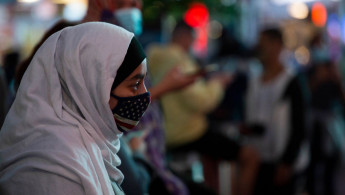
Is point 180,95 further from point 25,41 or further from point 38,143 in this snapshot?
point 25,41

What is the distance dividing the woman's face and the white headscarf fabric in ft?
0.19

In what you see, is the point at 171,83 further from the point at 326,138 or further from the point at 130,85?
the point at 326,138

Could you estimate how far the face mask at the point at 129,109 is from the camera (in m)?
2.06

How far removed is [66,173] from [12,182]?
0.18 m

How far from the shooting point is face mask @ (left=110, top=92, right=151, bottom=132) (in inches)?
81.0

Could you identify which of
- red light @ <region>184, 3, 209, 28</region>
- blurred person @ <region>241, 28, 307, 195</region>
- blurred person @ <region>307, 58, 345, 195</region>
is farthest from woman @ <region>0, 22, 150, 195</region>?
blurred person @ <region>307, 58, 345, 195</region>

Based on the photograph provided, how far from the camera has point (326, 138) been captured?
22.4 feet

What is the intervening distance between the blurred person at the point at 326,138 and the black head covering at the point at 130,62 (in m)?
4.96

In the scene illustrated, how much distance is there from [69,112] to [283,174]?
11.4 feet

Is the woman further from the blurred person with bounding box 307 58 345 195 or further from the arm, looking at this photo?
the blurred person with bounding box 307 58 345 195

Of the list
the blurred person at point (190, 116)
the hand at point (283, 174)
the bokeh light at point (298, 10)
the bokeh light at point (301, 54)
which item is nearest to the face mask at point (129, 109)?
the blurred person at point (190, 116)

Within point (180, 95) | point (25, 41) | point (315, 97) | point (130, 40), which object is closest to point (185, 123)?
point (180, 95)

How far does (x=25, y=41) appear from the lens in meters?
9.00

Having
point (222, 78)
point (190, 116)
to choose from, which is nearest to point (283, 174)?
point (190, 116)
